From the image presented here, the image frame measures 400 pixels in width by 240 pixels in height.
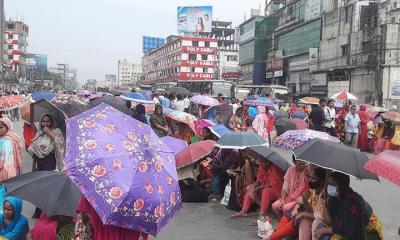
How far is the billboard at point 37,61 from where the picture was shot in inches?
4455

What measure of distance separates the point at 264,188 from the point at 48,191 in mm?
3408

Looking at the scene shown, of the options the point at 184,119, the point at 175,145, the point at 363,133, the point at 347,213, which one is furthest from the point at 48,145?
the point at 363,133

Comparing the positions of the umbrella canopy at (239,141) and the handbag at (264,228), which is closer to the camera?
the handbag at (264,228)

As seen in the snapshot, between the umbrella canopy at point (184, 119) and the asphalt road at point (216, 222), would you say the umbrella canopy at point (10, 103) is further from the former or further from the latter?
the umbrella canopy at point (184, 119)

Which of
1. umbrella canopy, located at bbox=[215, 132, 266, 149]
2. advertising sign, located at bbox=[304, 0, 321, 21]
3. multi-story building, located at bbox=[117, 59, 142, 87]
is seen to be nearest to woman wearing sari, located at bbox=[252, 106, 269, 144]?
umbrella canopy, located at bbox=[215, 132, 266, 149]

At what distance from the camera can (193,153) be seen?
25.7 feet

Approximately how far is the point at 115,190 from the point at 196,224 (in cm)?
392

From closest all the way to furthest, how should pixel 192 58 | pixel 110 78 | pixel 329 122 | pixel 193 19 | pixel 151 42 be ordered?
pixel 329 122 → pixel 193 19 → pixel 192 58 → pixel 151 42 → pixel 110 78

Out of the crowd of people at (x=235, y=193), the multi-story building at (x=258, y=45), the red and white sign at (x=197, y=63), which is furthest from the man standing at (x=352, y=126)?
the red and white sign at (x=197, y=63)

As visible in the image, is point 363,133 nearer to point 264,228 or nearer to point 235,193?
point 235,193

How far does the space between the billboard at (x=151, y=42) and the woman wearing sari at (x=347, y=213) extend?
101901mm

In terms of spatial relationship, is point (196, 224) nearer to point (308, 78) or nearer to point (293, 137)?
point (293, 137)

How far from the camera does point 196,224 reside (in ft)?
22.4

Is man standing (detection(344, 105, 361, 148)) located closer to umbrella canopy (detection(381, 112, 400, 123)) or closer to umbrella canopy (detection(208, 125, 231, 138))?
umbrella canopy (detection(381, 112, 400, 123))
